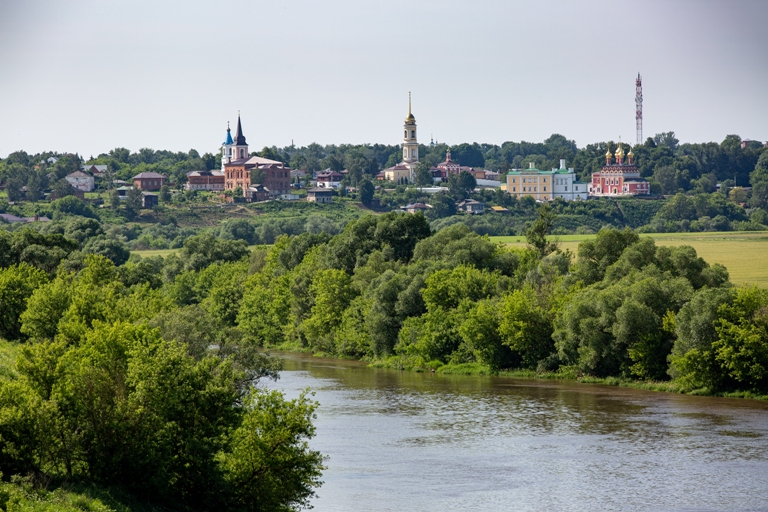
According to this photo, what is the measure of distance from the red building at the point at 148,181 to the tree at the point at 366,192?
28.1m

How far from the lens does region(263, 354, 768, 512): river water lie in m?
27.0

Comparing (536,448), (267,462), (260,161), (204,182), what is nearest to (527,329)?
(536,448)

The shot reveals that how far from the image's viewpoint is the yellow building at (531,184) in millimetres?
183000

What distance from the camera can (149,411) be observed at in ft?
71.6

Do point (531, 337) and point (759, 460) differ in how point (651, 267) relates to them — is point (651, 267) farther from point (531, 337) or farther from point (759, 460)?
point (759, 460)

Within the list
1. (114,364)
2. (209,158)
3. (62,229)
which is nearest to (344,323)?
(114,364)

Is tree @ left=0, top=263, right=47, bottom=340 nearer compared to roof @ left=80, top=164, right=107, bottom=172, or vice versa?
tree @ left=0, top=263, right=47, bottom=340

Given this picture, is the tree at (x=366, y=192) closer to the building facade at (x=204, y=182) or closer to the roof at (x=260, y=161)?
the roof at (x=260, y=161)

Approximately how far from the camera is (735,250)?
282 ft

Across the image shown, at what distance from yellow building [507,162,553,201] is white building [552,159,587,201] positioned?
93 cm

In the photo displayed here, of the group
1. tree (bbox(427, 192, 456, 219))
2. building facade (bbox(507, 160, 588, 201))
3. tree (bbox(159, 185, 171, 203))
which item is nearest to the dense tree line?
tree (bbox(427, 192, 456, 219))

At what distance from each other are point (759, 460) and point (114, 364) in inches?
657

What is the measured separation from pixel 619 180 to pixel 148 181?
70368 mm

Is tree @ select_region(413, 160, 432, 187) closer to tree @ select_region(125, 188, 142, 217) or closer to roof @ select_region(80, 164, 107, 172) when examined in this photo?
roof @ select_region(80, 164, 107, 172)
